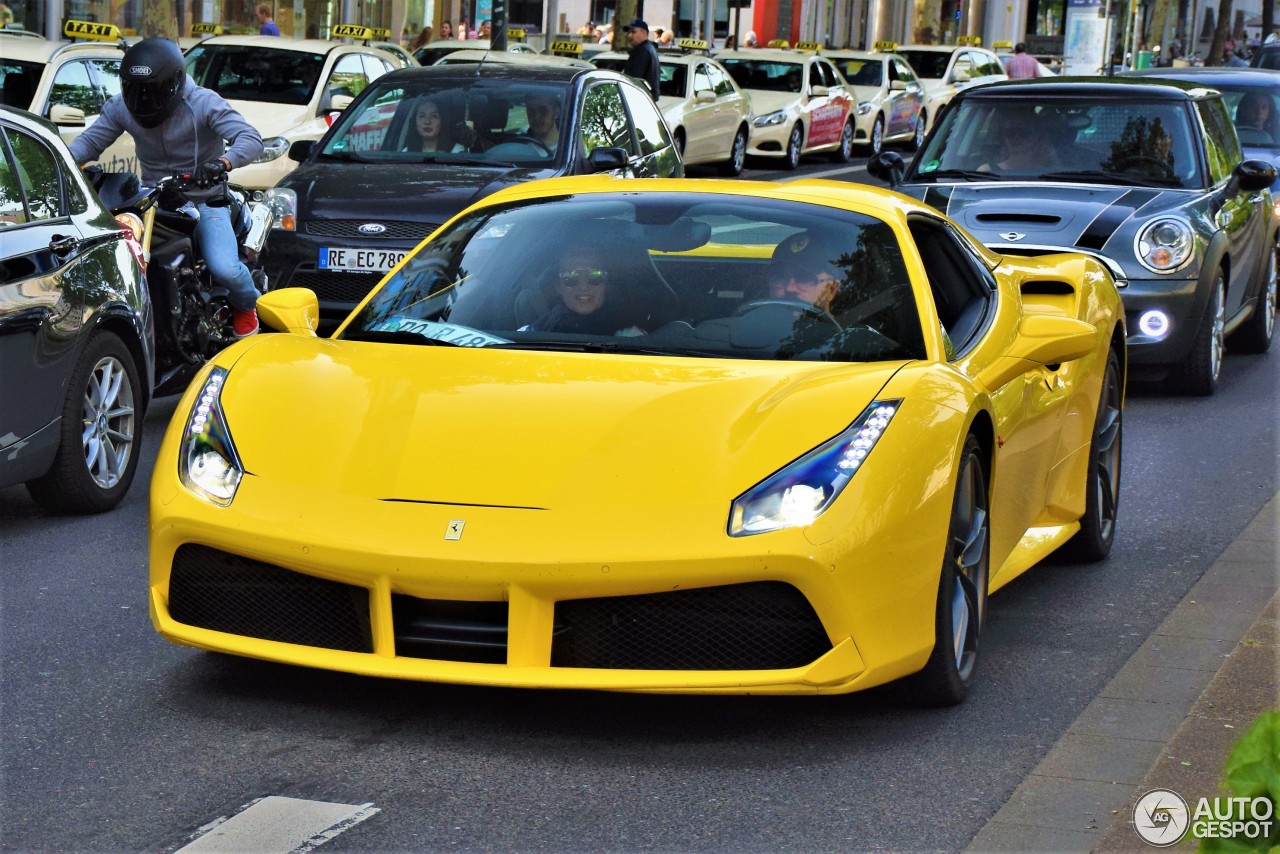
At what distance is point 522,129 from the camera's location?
497 inches

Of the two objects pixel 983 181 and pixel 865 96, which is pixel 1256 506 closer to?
pixel 983 181

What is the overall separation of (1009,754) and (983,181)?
7287 mm

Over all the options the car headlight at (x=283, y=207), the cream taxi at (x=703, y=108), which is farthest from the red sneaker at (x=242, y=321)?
the cream taxi at (x=703, y=108)

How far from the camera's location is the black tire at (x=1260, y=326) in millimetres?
13000

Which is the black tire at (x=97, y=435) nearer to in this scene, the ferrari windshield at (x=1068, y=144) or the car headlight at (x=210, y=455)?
the car headlight at (x=210, y=455)

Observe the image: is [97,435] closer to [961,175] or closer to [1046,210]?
[1046,210]

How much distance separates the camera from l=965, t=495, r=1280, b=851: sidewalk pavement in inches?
168

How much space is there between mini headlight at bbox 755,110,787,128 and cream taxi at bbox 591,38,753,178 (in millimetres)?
324

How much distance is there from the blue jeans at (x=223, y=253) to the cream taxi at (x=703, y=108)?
625 inches

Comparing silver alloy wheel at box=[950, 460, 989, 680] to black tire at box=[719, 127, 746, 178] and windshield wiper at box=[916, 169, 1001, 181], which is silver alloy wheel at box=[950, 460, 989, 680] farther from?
black tire at box=[719, 127, 746, 178]

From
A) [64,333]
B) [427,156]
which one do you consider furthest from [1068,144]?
[64,333]

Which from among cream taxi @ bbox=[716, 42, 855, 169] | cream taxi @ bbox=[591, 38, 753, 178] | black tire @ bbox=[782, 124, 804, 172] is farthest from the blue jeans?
black tire @ bbox=[782, 124, 804, 172]

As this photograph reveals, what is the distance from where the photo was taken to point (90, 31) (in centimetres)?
1808

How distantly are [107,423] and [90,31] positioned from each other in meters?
11.4
